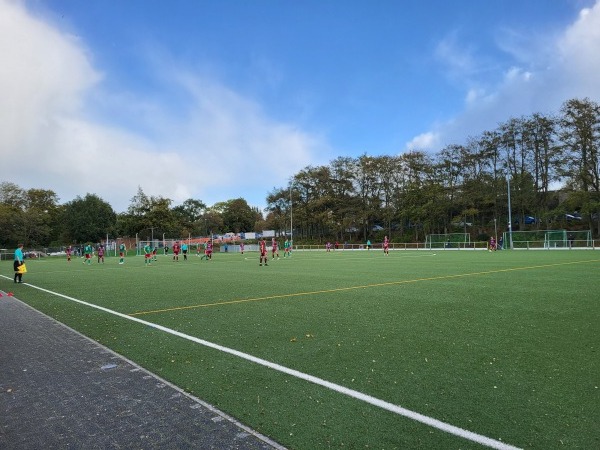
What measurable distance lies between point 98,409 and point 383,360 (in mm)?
3271

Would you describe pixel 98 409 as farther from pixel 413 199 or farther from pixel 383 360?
pixel 413 199

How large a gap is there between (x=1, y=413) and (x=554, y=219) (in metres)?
62.4

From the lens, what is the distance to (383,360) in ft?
17.8

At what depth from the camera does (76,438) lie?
3.59m

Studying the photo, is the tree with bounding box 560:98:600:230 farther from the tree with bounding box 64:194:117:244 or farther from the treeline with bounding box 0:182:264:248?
the tree with bounding box 64:194:117:244

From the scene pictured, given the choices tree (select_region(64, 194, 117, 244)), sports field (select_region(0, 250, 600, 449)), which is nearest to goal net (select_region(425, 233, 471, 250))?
sports field (select_region(0, 250, 600, 449))

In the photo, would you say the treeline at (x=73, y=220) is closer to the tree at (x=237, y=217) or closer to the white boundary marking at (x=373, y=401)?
the tree at (x=237, y=217)

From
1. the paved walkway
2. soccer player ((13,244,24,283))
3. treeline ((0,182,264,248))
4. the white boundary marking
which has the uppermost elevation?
treeline ((0,182,264,248))

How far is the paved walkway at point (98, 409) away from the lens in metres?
3.52

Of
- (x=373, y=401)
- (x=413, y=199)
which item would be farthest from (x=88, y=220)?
(x=373, y=401)

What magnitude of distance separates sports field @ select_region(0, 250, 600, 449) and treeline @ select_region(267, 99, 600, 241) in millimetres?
48890

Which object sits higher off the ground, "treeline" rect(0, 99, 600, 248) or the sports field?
"treeline" rect(0, 99, 600, 248)

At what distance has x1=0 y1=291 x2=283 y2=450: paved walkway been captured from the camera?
352cm

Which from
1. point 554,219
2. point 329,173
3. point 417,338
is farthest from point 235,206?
point 417,338
